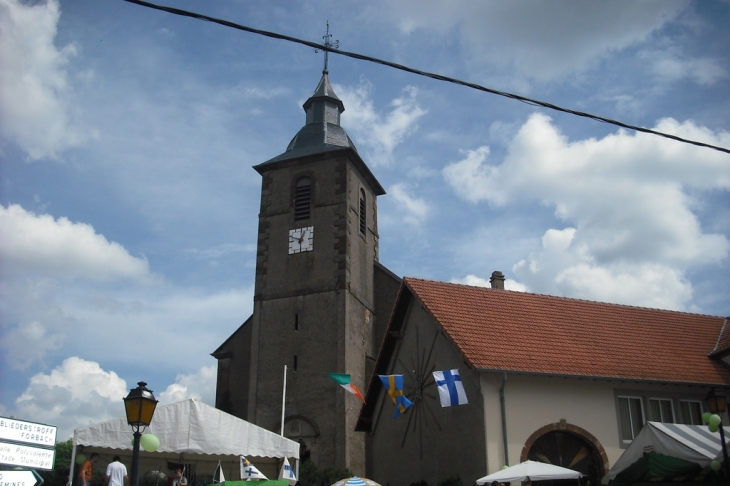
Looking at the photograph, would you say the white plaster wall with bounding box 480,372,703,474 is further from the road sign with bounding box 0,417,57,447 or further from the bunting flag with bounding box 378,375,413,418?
the road sign with bounding box 0,417,57,447

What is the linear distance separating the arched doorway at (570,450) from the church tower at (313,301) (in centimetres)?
1096

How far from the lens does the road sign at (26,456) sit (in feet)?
25.9

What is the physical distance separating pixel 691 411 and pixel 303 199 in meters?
19.3

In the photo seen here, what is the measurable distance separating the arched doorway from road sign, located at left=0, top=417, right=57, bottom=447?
13.6m

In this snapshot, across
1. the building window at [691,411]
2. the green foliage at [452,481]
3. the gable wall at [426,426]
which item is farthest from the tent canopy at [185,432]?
the building window at [691,411]

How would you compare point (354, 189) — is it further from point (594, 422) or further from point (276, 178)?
point (594, 422)

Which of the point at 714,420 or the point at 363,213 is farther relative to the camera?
the point at 363,213

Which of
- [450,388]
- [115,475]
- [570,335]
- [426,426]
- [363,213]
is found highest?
[363,213]

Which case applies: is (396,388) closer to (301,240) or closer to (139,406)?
(139,406)

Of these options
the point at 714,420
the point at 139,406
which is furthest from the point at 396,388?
the point at 139,406

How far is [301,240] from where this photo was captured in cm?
3350

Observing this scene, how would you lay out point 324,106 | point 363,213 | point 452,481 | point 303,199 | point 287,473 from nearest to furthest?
1. point 287,473
2. point 452,481
3. point 303,199
4. point 363,213
5. point 324,106

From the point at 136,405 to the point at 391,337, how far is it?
13.2m

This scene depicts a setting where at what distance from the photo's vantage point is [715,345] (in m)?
23.3
